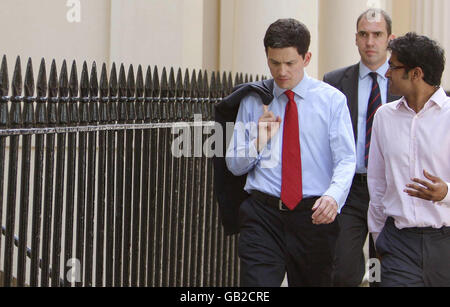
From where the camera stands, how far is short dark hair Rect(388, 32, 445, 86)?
5.02 m

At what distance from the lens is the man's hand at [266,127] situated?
17.3ft

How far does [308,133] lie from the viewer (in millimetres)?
5512

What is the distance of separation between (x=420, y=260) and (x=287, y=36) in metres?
1.56

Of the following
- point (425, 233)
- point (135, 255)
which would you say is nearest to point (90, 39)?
point (135, 255)

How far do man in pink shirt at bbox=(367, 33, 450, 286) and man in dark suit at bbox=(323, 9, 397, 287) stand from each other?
148 centimetres

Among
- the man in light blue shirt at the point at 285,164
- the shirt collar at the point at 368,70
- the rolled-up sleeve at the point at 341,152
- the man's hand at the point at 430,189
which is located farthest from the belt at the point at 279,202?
the shirt collar at the point at 368,70

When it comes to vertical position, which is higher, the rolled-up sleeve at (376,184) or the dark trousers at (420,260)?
the rolled-up sleeve at (376,184)

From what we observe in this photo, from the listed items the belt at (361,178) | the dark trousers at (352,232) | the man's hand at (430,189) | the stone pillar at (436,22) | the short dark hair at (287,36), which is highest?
the stone pillar at (436,22)

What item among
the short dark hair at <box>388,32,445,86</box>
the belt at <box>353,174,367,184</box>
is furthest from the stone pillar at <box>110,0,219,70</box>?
Answer: the short dark hair at <box>388,32,445,86</box>

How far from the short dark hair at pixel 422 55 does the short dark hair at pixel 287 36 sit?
2.07 ft

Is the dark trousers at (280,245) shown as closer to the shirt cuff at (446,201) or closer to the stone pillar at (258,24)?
the shirt cuff at (446,201)

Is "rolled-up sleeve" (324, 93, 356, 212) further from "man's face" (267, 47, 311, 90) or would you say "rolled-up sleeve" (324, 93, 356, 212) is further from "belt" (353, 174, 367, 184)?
"belt" (353, 174, 367, 184)

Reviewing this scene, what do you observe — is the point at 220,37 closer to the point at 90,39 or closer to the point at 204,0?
the point at 204,0

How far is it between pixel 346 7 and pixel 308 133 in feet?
24.9
